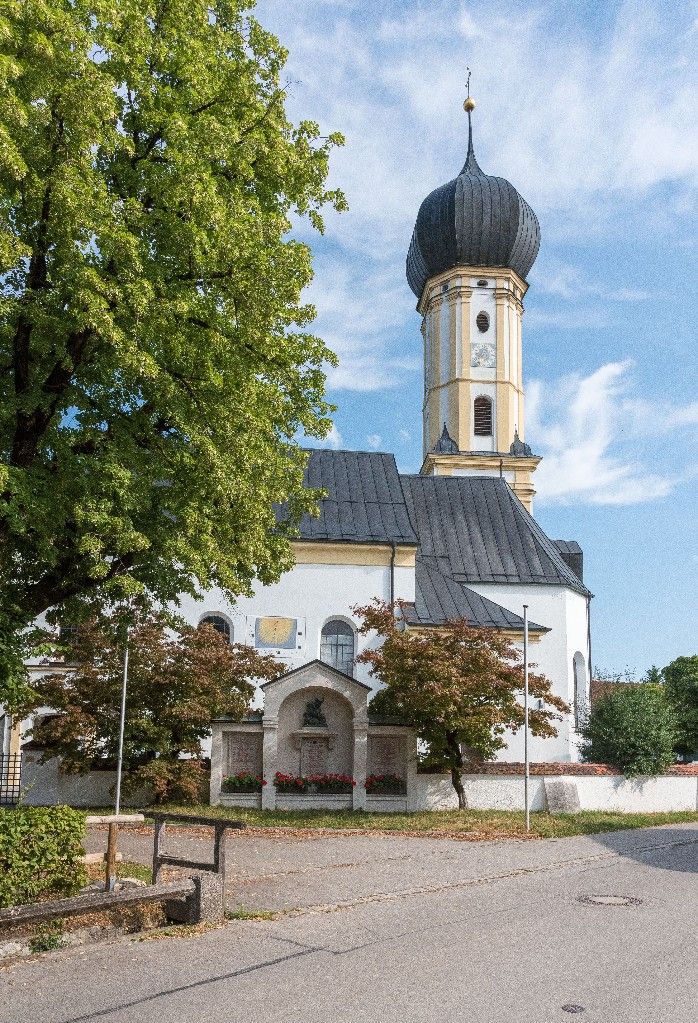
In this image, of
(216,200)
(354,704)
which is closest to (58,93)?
(216,200)

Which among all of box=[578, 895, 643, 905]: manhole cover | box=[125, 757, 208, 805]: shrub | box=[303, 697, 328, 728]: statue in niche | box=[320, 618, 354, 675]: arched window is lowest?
box=[578, 895, 643, 905]: manhole cover

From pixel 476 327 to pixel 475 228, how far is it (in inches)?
192

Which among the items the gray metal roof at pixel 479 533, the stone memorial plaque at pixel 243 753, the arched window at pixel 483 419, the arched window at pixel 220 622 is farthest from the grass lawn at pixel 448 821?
the arched window at pixel 483 419

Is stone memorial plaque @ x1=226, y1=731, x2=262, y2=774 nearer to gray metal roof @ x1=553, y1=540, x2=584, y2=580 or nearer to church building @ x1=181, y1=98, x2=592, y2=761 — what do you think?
church building @ x1=181, y1=98, x2=592, y2=761

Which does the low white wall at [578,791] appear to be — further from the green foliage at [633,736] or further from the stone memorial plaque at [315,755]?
the stone memorial plaque at [315,755]

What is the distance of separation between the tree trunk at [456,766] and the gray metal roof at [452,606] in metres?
6.53

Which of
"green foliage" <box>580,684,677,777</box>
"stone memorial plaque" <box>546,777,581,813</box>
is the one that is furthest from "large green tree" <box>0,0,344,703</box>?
"green foliage" <box>580,684,677,777</box>

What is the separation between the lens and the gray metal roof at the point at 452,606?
1200 inches

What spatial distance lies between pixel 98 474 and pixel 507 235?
37594 millimetres

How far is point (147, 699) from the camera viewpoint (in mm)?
23469

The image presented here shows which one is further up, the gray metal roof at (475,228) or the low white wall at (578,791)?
the gray metal roof at (475,228)

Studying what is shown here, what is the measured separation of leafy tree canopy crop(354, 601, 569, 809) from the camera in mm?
22516

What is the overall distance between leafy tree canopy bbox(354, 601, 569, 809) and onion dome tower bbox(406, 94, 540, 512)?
20.7 m

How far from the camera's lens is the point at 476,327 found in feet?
150
